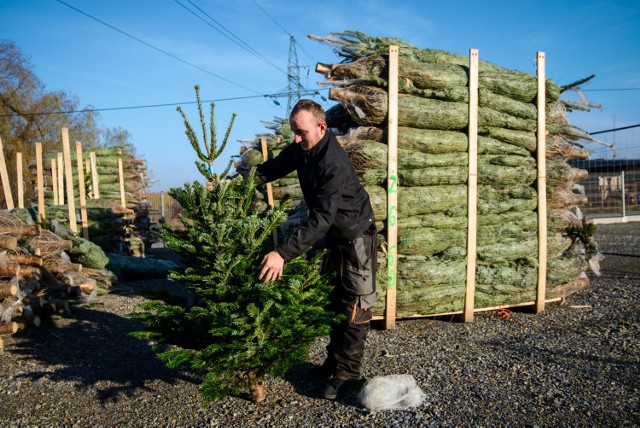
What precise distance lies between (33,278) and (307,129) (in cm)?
475

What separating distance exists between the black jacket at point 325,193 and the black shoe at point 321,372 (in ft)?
3.87

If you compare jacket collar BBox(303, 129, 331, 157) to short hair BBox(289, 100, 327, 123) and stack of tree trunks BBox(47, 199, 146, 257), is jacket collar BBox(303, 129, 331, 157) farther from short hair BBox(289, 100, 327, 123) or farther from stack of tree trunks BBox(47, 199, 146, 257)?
stack of tree trunks BBox(47, 199, 146, 257)

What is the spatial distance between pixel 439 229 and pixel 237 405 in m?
3.45

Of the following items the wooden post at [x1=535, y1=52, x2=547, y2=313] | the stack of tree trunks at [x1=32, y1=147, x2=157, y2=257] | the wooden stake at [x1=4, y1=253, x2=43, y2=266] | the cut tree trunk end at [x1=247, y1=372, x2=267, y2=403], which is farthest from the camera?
the stack of tree trunks at [x1=32, y1=147, x2=157, y2=257]

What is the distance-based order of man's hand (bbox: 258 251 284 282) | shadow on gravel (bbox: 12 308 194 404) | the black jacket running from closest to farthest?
man's hand (bbox: 258 251 284 282)
the black jacket
shadow on gravel (bbox: 12 308 194 404)

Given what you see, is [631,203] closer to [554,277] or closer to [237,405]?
[554,277]

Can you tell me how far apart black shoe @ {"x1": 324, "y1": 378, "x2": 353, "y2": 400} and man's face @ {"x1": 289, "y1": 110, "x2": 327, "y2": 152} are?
76.2 inches

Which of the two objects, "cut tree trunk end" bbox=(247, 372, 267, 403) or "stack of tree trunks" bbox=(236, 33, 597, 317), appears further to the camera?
"stack of tree trunks" bbox=(236, 33, 597, 317)

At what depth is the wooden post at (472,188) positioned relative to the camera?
6250 mm

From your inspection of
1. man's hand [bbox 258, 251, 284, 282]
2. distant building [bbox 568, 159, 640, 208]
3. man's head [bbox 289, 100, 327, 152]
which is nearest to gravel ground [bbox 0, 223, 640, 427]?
man's hand [bbox 258, 251, 284, 282]

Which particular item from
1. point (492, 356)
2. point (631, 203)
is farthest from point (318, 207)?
point (631, 203)

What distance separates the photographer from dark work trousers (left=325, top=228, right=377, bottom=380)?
4.16 meters

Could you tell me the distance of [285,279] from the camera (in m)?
3.72

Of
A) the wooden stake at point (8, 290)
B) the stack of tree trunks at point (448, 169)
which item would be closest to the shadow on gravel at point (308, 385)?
the stack of tree trunks at point (448, 169)
